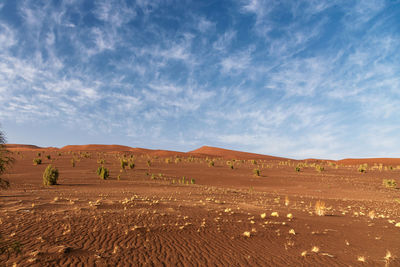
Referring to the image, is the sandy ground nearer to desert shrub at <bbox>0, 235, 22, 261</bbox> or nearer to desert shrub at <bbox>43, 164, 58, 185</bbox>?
desert shrub at <bbox>0, 235, 22, 261</bbox>

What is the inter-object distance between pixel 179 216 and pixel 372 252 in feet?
23.4

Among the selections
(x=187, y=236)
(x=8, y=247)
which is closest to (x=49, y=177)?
(x=187, y=236)

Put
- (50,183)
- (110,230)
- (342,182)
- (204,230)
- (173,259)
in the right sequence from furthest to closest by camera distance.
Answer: (342,182) → (50,183) → (204,230) → (110,230) → (173,259)

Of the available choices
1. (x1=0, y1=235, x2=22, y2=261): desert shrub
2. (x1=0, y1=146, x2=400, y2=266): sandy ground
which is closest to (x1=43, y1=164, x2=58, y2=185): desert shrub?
(x1=0, y1=146, x2=400, y2=266): sandy ground

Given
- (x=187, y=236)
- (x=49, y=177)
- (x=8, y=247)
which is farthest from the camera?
(x=49, y=177)

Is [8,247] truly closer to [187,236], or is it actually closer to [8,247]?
[8,247]

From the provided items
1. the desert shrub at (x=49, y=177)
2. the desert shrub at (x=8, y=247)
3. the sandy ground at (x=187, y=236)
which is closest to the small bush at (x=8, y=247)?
the desert shrub at (x=8, y=247)

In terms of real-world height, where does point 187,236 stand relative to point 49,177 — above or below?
below

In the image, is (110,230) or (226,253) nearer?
(226,253)

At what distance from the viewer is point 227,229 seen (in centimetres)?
973

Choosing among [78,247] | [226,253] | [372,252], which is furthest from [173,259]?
[372,252]

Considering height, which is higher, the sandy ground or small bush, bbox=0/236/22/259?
small bush, bbox=0/236/22/259

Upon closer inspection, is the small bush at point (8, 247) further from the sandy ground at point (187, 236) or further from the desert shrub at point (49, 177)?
the desert shrub at point (49, 177)

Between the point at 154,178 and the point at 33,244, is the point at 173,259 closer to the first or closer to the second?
the point at 33,244
